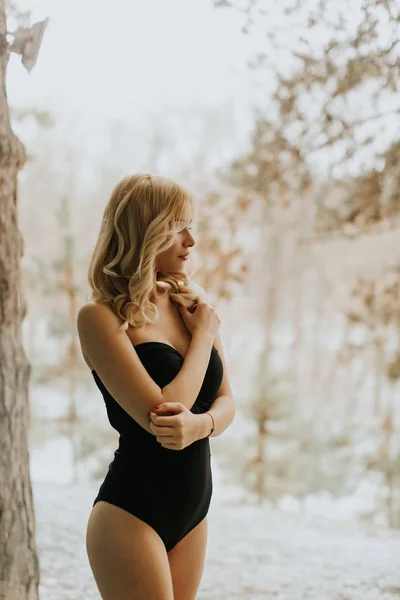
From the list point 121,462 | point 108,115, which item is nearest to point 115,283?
point 121,462

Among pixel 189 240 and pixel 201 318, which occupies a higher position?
pixel 189 240

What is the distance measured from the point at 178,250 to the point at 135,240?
0.10 meters

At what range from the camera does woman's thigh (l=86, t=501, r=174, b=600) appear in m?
1.25

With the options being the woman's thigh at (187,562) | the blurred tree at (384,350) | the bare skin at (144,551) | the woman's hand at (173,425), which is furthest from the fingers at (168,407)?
the blurred tree at (384,350)

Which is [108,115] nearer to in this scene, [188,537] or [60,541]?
[60,541]

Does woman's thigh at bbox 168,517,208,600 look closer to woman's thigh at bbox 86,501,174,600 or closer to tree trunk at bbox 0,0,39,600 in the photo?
woman's thigh at bbox 86,501,174,600

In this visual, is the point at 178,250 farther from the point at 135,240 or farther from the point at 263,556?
the point at 263,556

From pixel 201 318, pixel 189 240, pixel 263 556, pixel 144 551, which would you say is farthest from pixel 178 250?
pixel 263 556

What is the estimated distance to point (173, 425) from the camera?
1223mm

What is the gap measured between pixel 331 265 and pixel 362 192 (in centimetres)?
127

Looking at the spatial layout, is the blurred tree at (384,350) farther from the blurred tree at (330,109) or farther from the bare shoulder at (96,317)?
the bare shoulder at (96,317)

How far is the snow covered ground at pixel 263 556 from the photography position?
2.54 meters

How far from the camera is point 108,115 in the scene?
4.26 metres

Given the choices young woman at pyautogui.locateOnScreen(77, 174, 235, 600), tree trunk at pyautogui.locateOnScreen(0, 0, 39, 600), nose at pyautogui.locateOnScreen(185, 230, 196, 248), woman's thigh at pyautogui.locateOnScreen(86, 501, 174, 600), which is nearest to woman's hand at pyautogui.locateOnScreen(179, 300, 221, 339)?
young woman at pyautogui.locateOnScreen(77, 174, 235, 600)
